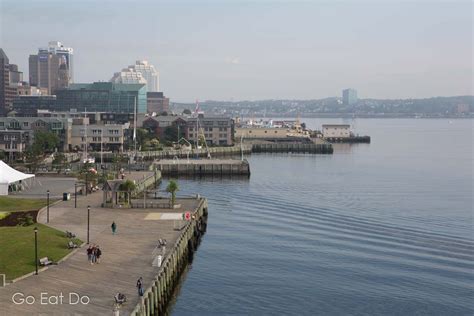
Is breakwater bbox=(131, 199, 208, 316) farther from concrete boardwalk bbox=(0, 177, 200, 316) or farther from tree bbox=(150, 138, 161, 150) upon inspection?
tree bbox=(150, 138, 161, 150)

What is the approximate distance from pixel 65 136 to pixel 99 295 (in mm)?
91391

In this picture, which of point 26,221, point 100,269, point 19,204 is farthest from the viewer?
point 19,204

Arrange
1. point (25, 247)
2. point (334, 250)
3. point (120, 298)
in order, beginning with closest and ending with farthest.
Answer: point (120, 298)
point (25, 247)
point (334, 250)

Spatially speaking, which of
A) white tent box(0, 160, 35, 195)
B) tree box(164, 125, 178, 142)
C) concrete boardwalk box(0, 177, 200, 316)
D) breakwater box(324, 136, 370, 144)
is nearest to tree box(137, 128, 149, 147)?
tree box(164, 125, 178, 142)

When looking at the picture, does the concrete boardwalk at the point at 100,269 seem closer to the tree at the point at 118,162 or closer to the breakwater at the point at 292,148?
the tree at the point at 118,162

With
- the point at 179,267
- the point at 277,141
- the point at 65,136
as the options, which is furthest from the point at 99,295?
the point at 277,141

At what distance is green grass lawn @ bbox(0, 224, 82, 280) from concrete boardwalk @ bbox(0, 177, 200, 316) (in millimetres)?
681

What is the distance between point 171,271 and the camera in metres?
36.3

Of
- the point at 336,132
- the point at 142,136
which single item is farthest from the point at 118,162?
the point at 336,132

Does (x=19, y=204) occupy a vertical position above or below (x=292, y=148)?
below

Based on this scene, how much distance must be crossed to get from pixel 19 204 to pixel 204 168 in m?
45.0

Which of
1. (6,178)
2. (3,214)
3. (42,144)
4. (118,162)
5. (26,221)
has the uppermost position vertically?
(42,144)

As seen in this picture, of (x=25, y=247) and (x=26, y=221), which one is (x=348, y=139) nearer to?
(x=26, y=221)

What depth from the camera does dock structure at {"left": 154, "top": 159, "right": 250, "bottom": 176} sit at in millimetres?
94125
